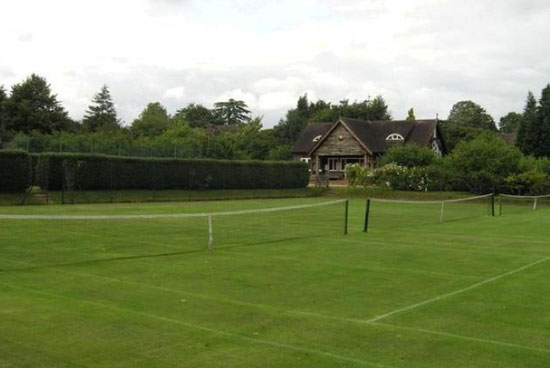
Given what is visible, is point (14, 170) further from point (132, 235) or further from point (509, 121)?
point (509, 121)

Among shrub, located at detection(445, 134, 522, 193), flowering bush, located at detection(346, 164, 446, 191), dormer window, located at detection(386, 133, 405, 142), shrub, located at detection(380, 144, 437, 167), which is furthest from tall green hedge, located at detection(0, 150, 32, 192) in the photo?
dormer window, located at detection(386, 133, 405, 142)

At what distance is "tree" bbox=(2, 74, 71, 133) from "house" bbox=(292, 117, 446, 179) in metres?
32.2

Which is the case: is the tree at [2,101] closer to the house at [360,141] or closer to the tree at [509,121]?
the house at [360,141]

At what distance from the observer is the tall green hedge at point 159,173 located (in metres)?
39.6

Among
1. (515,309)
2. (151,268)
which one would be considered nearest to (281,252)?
(151,268)

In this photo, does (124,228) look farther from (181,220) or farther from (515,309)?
(515,309)

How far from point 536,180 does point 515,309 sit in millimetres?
40630

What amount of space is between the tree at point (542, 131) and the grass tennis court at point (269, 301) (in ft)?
177

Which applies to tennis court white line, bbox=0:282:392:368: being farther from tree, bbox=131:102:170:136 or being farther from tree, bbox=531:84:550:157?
tree, bbox=131:102:170:136

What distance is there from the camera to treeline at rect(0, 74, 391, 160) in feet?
169

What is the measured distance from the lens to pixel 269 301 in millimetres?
9438

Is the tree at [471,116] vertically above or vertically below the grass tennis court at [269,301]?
above

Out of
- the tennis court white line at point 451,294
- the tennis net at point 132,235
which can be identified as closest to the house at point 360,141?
the tennis net at point 132,235

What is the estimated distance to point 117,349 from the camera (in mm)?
6703
